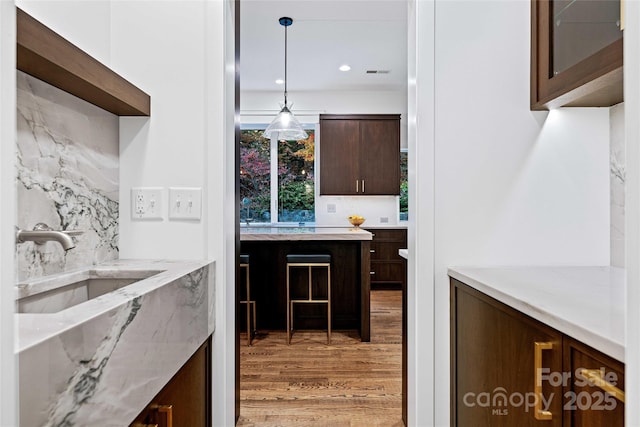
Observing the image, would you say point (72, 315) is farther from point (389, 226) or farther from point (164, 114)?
Result: point (389, 226)

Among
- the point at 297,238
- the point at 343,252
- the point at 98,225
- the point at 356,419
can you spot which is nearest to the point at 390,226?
the point at 343,252

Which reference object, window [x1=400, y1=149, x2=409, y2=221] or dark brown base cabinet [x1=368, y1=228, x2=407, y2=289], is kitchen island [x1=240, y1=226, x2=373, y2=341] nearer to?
dark brown base cabinet [x1=368, y1=228, x2=407, y2=289]

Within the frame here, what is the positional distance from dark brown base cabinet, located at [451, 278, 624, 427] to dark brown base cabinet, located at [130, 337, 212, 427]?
891 mm

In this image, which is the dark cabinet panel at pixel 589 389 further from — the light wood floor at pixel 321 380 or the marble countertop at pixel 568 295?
the light wood floor at pixel 321 380

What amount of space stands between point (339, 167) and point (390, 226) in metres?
1.14

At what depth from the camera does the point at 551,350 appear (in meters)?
0.90

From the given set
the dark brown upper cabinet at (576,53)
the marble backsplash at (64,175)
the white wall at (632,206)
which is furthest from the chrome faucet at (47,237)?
the dark brown upper cabinet at (576,53)

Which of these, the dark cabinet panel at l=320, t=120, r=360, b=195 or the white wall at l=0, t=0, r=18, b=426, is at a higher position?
the dark cabinet panel at l=320, t=120, r=360, b=195

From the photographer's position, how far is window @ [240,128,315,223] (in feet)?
20.7

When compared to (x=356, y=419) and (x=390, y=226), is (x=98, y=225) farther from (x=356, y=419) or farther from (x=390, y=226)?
(x=390, y=226)

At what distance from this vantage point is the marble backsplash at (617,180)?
1.44m

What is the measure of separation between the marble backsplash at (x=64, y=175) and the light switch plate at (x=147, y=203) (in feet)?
0.23

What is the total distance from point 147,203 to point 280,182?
4.78m

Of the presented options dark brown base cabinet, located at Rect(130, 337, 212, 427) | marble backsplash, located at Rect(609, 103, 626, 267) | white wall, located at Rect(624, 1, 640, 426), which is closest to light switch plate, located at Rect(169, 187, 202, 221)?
dark brown base cabinet, located at Rect(130, 337, 212, 427)
